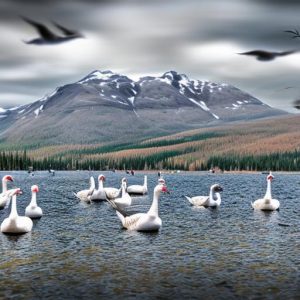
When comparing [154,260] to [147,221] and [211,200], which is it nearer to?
[147,221]

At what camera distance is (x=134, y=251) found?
29.9 meters

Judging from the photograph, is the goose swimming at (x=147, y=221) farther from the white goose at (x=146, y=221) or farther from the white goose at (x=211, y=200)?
the white goose at (x=211, y=200)

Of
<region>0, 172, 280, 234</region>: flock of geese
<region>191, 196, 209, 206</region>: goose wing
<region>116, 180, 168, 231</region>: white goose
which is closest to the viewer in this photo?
<region>0, 172, 280, 234</region>: flock of geese

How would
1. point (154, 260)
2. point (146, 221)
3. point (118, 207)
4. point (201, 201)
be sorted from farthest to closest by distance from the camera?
1. point (201, 201)
2. point (118, 207)
3. point (146, 221)
4. point (154, 260)

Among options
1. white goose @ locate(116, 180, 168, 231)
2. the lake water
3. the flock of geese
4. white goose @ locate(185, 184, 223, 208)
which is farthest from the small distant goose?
white goose @ locate(116, 180, 168, 231)

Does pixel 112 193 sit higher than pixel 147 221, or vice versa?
pixel 112 193

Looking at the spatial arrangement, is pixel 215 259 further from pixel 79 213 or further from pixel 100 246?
pixel 79 213

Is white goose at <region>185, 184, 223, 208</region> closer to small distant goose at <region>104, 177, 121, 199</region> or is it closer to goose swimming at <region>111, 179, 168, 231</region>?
small distant goose at <region>104, 177, 121, 199</region>

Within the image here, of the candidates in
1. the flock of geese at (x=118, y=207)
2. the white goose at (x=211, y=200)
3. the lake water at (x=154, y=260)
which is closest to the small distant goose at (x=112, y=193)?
the flock of geese at (x=118, y=207)

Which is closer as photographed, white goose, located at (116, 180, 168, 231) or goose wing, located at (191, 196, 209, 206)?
white goose, located at (116, 180, 168, 231)

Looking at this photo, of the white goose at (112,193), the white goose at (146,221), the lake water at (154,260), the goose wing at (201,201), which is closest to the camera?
the lake water at (154,260)

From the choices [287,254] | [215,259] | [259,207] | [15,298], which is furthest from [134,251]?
[259,207]

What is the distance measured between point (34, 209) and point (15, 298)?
25.7 metres

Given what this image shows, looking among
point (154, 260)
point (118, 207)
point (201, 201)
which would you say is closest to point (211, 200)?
point (201, 201)
